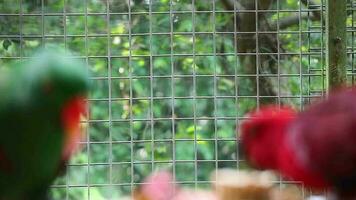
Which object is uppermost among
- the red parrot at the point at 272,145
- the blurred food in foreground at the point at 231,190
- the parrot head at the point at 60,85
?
the parrot head at the point at 60,85

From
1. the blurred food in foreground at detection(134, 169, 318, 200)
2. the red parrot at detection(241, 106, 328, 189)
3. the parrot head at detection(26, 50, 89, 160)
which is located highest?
the parrot head at detection(26, 50, 89, 160)

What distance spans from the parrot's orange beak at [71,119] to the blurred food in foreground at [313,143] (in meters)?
0.12

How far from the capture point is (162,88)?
1.51 m

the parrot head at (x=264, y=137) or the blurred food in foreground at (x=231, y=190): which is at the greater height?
the parrot head at (x=264, y=137)

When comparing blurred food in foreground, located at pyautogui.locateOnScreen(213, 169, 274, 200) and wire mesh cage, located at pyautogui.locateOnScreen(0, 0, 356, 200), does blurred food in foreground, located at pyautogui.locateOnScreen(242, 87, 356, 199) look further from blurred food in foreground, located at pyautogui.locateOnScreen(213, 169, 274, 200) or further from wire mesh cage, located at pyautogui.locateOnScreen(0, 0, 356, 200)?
wire mesh cage, located at pyautogui.locateOnScreen(0, 0, 356, 200)

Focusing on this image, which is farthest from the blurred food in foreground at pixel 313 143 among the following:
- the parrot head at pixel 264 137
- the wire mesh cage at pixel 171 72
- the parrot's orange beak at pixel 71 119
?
the wire mesh cage at pixel 171 72

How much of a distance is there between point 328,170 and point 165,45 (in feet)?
3.45

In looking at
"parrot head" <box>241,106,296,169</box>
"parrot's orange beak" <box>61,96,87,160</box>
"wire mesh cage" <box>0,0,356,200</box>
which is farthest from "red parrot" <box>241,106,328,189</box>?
"wire mesh cage" <box>0,0,356,200</box>

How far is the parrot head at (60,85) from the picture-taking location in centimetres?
→ 47

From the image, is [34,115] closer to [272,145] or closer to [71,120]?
[71,120]

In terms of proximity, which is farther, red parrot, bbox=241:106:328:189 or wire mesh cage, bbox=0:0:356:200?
wire mesh cage, bbox=0:0:356:200

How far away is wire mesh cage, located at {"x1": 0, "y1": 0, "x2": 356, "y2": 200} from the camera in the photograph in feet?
4.83

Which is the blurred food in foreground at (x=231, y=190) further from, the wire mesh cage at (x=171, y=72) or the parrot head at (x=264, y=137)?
the wire mesh cage at (x=171, y=72)

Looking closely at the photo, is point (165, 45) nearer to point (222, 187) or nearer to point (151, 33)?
point (151, 33)
